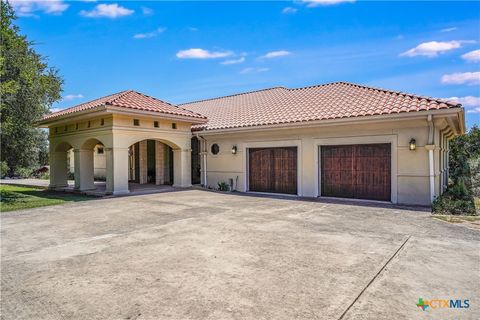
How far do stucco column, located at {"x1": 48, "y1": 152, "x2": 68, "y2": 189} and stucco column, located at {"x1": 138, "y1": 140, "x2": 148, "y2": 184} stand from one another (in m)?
4.05

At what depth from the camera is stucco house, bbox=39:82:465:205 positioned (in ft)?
32.9

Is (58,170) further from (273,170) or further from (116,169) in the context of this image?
(273,170)

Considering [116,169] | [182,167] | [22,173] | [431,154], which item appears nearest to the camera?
[431,154]

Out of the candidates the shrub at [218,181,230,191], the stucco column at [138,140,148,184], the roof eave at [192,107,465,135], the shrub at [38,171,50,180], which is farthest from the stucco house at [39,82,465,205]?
the shrub at [38,171,50,180]

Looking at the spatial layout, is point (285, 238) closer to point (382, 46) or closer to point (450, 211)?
point (450, 211)

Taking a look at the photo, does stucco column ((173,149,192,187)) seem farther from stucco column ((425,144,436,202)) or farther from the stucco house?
stucco column ((425,144,436,202))

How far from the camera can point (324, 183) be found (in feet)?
39.8

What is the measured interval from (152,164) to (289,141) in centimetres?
951

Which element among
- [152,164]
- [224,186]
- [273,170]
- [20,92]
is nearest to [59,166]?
[152,164]

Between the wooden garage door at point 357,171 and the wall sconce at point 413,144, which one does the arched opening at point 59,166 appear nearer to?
the wooden garage door at point 357,171

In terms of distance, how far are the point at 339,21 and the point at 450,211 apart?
7.78 metres

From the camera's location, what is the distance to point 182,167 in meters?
15.4

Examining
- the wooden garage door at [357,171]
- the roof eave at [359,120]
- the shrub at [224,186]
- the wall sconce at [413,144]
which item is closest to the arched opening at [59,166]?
the shrub at [224,186]

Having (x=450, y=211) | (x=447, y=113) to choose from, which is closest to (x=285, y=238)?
(x=450, y=211)
